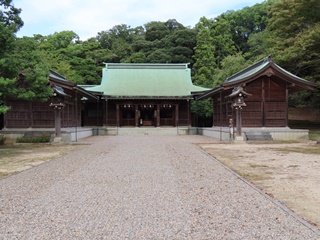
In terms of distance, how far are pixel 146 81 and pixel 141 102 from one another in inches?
149

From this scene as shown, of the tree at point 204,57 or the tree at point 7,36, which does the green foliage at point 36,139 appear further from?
the tree at point 204,57

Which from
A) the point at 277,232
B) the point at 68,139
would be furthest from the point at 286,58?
the point at 277,232

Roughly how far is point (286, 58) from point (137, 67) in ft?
56.9

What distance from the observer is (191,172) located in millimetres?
8672

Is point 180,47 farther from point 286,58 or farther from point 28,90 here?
point 28,90

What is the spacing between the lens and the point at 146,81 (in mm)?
32781

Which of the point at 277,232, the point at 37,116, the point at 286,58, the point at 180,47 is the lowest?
the point at 277,232

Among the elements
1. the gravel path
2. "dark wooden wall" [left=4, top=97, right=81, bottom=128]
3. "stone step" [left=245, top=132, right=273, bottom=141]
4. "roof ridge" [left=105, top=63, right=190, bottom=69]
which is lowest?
the gravel path

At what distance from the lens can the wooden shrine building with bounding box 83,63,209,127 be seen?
94.8 ft

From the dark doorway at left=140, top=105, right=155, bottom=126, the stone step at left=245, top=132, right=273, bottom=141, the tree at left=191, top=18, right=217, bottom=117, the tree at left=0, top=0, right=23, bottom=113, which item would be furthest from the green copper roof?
the tree at left=0, top=0, right=23, bottom=113

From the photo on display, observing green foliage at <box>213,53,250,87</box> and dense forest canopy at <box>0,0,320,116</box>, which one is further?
green foliage at <box>213,53,250,87</box>

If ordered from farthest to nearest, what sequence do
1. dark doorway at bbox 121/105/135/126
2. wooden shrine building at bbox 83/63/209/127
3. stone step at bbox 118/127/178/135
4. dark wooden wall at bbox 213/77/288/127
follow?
dark doorway at bbox 121/105/135/126, wooden shrine building at bbox 83/63/209/127, stone step at bbox 118/127/178/135, dark wooden wall at bbox 213/77/288/127

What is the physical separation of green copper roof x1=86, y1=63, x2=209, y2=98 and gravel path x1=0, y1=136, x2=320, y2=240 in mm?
20903

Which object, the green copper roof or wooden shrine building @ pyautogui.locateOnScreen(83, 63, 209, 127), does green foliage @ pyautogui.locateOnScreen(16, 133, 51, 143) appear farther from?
the green copper roof
